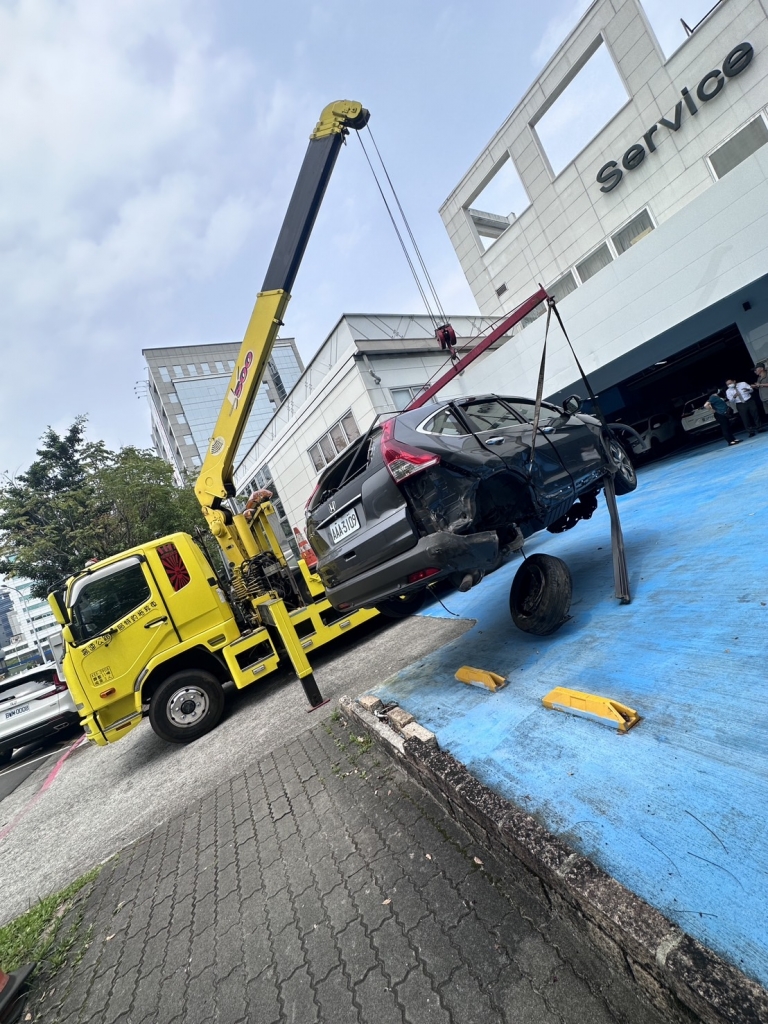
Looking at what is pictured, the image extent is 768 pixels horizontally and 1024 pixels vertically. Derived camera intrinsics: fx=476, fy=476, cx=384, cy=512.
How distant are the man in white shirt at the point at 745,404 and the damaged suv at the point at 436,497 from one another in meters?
7.39

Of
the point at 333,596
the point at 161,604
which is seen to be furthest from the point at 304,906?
the point at 161,604

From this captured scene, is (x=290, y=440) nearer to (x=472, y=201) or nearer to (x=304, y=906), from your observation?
(x=472, y=201)

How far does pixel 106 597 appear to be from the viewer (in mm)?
5359

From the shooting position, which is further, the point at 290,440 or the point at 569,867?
the point at 290,440

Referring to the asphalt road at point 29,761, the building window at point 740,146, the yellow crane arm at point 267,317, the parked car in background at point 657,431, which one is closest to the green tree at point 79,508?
the asphalt road at point 29,761

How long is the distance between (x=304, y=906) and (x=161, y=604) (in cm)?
397

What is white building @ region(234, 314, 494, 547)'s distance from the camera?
1244cm

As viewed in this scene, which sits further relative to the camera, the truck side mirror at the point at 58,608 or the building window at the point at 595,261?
the building window at the point at 595,261

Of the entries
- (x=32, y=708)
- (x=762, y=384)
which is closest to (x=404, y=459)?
(x=32, y=708)

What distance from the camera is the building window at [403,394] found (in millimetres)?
12766

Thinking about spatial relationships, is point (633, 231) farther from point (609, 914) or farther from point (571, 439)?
point (609, 914)

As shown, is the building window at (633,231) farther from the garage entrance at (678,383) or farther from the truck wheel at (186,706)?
the truck wheel at (186,706)

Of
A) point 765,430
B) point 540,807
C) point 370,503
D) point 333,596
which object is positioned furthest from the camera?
A: point 765,430

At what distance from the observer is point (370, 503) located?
328cm
